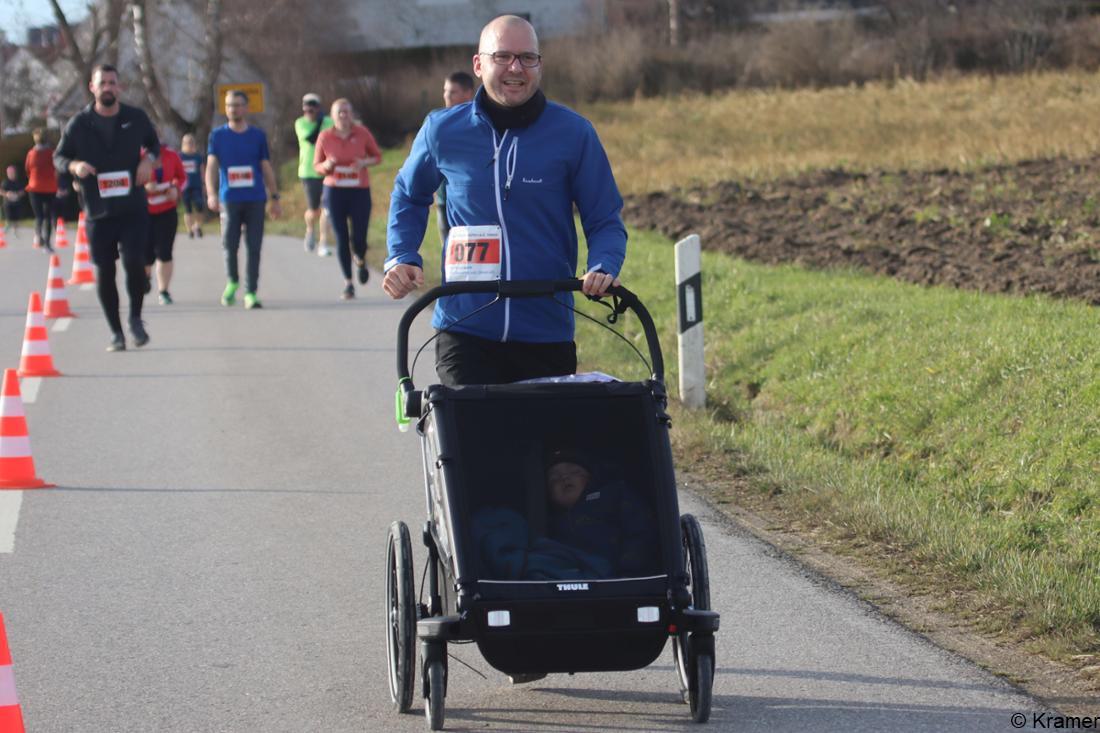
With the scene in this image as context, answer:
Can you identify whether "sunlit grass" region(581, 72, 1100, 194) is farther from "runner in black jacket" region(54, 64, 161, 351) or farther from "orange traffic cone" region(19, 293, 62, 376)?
"orange traffic cone" region(19, 293, 62, 376)

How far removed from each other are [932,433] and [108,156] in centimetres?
692

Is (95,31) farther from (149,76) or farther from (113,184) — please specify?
(113,184)

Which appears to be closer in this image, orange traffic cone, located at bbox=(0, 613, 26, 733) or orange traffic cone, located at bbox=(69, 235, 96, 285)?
orange traffic cone, located at bbox=(0, 613, 26, 733)

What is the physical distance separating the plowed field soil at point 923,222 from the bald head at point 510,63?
7193 mm

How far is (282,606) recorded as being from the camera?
255 inches

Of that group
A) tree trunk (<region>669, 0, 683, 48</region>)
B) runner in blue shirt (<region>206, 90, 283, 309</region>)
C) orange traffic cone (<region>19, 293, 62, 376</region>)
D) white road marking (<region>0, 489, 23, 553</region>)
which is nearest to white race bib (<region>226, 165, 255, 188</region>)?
runner in blue shirt (<region>206, 90, 283, 309</region>)

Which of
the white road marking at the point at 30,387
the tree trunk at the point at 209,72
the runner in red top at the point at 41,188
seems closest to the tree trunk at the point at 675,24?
the tree trunk at the point at 209,72

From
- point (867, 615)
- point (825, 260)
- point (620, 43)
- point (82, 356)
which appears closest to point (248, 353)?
point (82, 356)

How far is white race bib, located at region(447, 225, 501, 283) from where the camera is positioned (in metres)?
5.42

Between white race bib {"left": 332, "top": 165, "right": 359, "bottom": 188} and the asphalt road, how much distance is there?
203 inches

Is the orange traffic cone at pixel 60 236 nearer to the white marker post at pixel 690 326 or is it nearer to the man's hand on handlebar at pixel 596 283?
the white marker post at pixel 690 326

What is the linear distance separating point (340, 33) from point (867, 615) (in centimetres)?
5948

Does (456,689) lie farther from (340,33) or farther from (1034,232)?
(340,33)

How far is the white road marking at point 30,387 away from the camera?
39.2 feet
